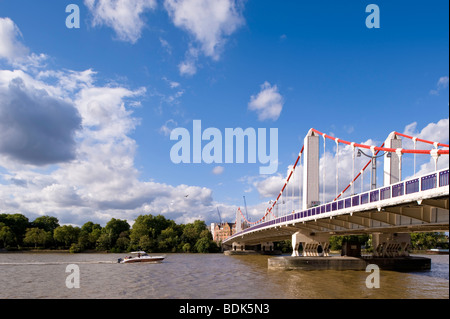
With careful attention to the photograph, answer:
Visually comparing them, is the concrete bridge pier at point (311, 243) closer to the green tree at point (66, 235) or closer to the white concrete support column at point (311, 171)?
the white concrete support column at point (311, 171)

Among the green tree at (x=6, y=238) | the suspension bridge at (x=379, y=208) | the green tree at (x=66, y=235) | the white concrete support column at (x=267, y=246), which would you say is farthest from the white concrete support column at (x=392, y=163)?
the green tree at (x=6, y=238)

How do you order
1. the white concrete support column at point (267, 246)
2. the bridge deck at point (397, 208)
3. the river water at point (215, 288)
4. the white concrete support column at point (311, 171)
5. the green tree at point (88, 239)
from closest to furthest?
the bridge deck at point (397, 208)
the river water at point (215, 288)
the white concrete support column at point (311, 171)
the green tree at point (88, 239)
the white concrete support column at point (267, 246)

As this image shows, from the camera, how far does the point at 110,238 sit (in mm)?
122250

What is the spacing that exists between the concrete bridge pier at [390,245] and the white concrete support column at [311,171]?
34.0 feet

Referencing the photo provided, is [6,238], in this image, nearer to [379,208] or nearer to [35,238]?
[35,238]

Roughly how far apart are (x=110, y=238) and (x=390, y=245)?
90.4 m

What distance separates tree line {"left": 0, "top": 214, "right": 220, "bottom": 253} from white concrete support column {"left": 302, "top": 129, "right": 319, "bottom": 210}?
76229 mm

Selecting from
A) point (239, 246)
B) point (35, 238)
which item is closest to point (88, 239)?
point (35, 238)

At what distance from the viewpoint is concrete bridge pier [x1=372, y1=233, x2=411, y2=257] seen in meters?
53.7

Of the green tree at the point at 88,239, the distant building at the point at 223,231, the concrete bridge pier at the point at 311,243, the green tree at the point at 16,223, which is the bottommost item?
the distant building at the point at 223,231

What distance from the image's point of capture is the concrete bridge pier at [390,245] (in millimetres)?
53719

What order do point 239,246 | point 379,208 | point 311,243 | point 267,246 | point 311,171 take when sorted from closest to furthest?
A: point 379,208, point 311,243, point 311,171, point 239,246, point 267,246
